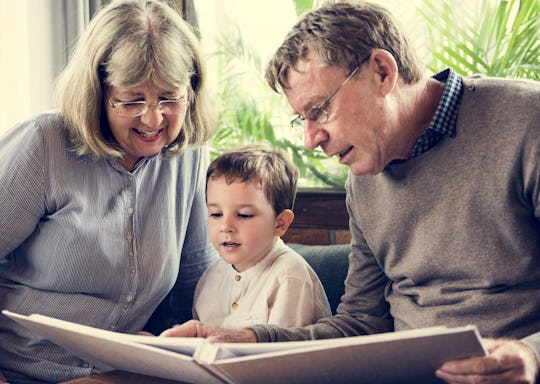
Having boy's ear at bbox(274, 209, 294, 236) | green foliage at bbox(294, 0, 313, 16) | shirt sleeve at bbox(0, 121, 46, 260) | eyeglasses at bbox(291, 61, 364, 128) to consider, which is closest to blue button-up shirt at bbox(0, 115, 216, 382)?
shirt sleeve at bbox(0, 121, 46, 260)

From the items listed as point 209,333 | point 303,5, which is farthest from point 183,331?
point 303,5

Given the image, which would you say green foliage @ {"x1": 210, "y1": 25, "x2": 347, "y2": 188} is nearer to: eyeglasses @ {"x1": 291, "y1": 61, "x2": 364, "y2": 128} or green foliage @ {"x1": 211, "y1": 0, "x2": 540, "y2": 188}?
green foliage @ {"x1": 211, "y1": 0, "x2": 540, "y2": 188}

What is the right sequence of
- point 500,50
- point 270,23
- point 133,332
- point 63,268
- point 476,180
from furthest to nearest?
point 270,23 → point 500,50 → point 133,332 → point 63,268 → point 476,180

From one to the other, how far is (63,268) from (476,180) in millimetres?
989

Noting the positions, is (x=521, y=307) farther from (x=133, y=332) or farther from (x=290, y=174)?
(x=133, y=332)

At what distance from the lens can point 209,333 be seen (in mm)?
1518

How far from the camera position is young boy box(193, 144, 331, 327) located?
1869mm

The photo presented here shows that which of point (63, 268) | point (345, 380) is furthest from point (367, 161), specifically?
point (63, 268)

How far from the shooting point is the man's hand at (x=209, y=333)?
1.51 m

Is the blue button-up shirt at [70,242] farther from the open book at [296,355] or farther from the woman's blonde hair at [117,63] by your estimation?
the open book at [296,355]

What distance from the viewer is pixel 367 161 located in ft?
5.32

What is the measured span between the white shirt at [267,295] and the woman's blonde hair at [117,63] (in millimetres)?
445

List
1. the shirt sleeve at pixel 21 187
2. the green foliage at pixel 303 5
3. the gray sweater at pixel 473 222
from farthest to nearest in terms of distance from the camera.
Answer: the green foliage at pixel 303 5 → the shirt sleeve at pixel 21 187 → the gray sweater at pixel 473 222

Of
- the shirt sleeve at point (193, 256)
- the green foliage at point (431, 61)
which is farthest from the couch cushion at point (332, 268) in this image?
the green foliage at point (431, 61)
